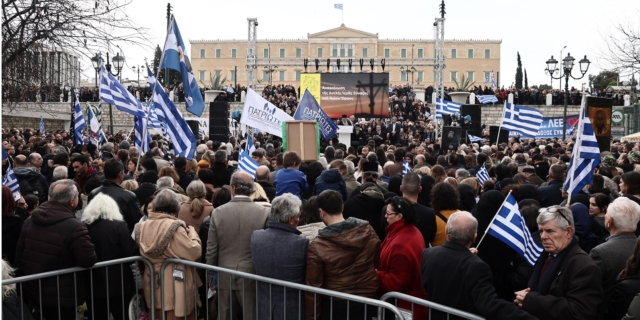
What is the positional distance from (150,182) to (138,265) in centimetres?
235

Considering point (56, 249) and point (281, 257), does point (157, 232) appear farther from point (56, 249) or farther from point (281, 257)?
point (281, 257)

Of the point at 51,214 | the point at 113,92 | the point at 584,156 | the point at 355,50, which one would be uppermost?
A: the point at 355,50

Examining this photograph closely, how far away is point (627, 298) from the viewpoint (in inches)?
168

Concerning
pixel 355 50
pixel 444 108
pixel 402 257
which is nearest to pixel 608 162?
pixel 402 257

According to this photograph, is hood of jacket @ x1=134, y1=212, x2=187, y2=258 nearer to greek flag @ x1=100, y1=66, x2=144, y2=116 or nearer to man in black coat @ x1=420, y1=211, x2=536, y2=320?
man in black coat @ x1=420, y1=211, x2=536, y2=320

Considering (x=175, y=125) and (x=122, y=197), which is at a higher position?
(x=175, y=125)

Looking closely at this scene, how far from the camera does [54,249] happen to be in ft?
17.9

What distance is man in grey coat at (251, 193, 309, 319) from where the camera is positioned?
524 centimetres

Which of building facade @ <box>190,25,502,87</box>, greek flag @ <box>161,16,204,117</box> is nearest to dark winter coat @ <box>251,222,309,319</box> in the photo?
greek flag @ <box>161,16,204,117</box>

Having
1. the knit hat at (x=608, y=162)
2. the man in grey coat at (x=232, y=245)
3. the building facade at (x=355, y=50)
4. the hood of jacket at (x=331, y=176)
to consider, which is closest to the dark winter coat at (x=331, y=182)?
the hood of jacket at (x=331, y=176)

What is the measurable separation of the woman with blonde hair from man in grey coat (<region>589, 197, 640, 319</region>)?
11.9 feet

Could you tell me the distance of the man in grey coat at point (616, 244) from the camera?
4729 millimetres

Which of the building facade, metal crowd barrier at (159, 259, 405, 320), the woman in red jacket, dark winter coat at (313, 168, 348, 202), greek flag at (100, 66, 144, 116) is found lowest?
metal crowd barrier at (159, 259, 405, 320)

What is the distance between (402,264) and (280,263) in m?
0.92
